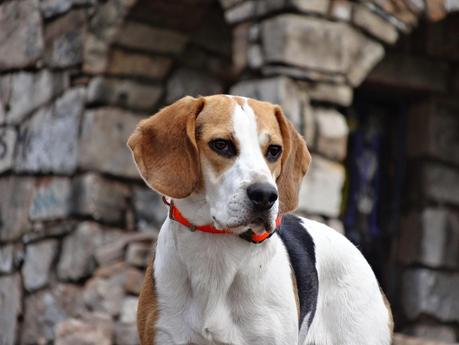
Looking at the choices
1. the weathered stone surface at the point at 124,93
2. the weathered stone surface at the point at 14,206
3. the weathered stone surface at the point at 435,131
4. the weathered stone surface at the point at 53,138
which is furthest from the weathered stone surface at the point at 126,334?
the weathered stone surface at the point at 435,131

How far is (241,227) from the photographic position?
8.73ft

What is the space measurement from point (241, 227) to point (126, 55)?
13.3ft

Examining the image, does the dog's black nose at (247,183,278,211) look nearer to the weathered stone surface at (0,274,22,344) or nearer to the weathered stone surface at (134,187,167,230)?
the weathered stone surface at (134,187,167,230)

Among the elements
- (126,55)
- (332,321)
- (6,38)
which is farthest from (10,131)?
(332,321)

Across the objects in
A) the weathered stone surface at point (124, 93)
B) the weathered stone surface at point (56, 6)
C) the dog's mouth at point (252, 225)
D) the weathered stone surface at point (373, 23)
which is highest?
the weathered stone surface at point (56, 6)

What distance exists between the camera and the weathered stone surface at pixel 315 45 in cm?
519

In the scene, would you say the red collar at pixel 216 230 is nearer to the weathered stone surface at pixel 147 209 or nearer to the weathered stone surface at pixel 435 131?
the weathered stone surface at pixel 147 209

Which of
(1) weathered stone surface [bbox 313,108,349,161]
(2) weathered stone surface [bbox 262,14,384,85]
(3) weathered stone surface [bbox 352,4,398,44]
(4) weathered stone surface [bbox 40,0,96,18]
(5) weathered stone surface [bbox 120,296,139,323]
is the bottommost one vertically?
(5) weathered stone surface [bbox 120,296,139,323]

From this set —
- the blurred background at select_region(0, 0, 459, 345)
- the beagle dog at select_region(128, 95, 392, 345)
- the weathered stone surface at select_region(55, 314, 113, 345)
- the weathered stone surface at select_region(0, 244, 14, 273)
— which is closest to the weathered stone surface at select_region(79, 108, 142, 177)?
the blurred background at select_region(0, 0, 459, 345)

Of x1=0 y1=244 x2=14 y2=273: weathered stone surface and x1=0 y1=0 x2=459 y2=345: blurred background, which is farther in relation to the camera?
x1=0 y1=244 x2=14 y2=273: weathered stone surface

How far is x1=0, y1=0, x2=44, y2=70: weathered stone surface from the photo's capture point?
7.12 meters

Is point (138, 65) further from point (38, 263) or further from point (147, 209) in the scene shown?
point (38, 263)

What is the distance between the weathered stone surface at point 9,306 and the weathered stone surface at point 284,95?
2.75 metres

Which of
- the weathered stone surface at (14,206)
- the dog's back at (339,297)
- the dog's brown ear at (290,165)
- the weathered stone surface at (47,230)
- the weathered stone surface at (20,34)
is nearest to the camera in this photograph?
the dog's brown ear at (290,165)
